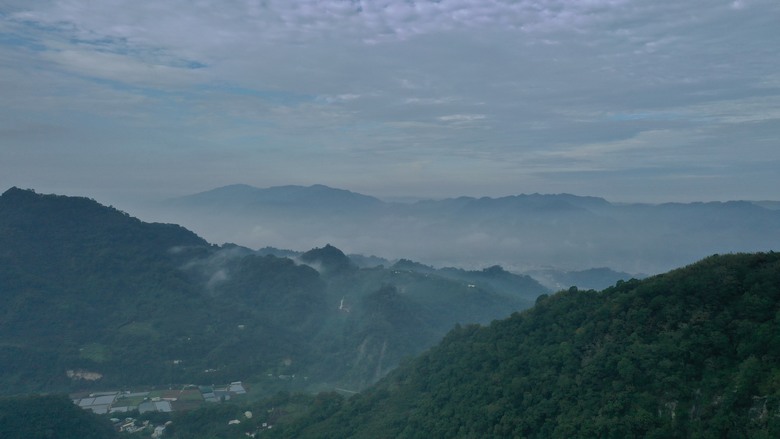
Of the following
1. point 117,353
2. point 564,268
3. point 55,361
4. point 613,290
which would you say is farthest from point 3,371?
point 564,268

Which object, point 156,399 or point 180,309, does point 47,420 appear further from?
point 180,309

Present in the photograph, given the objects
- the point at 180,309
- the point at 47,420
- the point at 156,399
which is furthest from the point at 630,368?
the point at 180,309

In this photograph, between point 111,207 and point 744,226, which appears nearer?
point 111,207

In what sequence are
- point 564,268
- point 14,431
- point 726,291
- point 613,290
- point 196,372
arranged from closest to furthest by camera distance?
point 726,291, point 613,290, point 14,431, point 196,372, point 564,268

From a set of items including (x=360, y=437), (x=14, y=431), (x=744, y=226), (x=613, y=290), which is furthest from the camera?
(x=744, y=226)

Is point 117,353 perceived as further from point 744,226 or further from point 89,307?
point 744,226

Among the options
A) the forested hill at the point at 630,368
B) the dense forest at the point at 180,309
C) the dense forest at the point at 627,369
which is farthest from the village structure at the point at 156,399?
the forested hill at the point at 630,368

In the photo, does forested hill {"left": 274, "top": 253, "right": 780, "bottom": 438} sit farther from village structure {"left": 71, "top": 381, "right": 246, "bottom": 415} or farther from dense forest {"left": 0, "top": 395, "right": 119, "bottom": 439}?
village structure {"left": 71, "top": 381, "right": 246, "bottom": 415}

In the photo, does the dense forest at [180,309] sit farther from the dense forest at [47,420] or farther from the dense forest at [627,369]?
the dense forest at [627,369]
